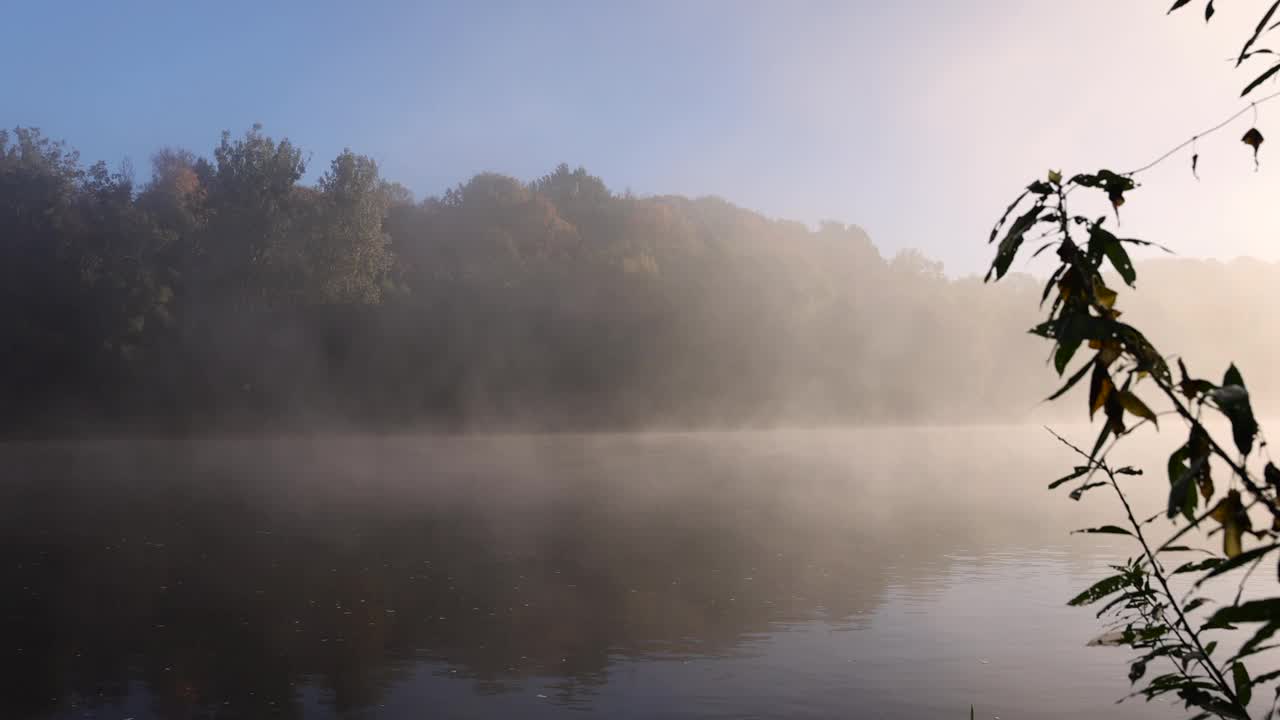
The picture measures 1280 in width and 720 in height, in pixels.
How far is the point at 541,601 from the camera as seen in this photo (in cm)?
1869

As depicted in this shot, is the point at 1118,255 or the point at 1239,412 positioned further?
the point at 1118,255

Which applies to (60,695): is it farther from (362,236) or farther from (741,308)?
(741,308)

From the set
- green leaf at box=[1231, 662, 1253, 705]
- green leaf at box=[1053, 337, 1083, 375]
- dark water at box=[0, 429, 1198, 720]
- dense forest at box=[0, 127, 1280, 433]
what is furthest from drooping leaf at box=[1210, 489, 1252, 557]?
dense forest at box=[0, 127, 1280, 433]

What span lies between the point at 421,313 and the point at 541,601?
6203 centimetres

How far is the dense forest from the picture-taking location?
6569 centimetres

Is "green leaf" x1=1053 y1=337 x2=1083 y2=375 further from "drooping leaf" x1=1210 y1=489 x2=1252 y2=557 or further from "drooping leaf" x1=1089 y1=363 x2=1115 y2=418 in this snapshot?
"drooping leaf" x1=1210 y1=489 x2=1252 y2=557

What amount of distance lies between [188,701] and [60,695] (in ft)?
5.28

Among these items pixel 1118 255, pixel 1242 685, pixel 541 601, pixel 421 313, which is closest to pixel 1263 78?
pixel 1118 255

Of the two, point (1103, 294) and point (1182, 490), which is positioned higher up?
point (1103, 294)

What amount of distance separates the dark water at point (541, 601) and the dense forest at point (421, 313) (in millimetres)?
27609

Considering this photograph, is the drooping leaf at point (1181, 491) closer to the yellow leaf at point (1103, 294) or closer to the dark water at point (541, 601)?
the yellow leaf at point (1103, 294)

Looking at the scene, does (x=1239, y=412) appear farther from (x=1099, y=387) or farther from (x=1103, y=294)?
(x=1103, y=294)

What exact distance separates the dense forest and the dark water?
90.6 ft

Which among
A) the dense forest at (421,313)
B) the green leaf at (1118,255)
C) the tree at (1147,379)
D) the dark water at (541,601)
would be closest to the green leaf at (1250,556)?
the tree at (1147,379)
